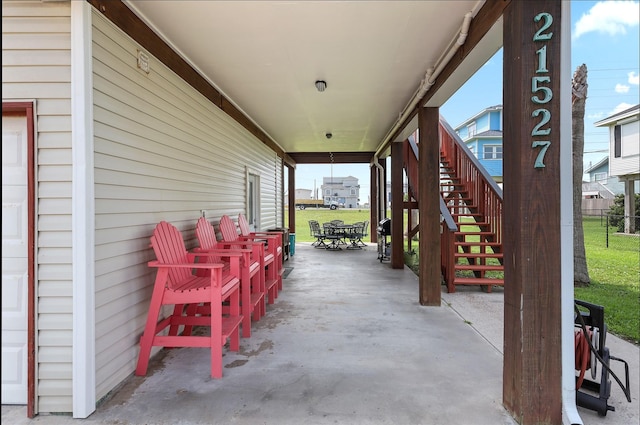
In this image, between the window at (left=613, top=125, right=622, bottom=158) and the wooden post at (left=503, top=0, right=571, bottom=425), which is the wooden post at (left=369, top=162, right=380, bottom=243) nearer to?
the wooden post at (left=503, top=0, right=571, bottom=425)

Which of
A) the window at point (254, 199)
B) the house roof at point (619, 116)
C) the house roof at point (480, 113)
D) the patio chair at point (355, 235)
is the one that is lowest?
the patio chair at point (355, 235)

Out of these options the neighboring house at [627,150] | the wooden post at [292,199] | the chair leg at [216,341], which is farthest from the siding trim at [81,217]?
Result: the neighboring house at [627,150]

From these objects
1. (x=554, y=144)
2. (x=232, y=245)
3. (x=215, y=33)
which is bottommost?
(x=232, y=245)

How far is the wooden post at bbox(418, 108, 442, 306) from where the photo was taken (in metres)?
4.66

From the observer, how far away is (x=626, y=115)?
12.8 m

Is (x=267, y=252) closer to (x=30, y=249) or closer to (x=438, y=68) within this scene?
(x=30, y=249)

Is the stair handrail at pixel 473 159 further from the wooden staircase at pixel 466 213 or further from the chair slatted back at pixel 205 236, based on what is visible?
the chair slatted back at pixel 205 236

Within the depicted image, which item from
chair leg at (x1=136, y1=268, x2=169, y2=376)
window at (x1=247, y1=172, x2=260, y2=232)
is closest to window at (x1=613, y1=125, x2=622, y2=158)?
window at (x1=247, y1=172, x2=260, y2=232)

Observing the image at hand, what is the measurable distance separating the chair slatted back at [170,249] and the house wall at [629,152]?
610 inches

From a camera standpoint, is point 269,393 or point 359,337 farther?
point 359,337

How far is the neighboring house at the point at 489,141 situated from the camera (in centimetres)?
2066

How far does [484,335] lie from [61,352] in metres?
3.68

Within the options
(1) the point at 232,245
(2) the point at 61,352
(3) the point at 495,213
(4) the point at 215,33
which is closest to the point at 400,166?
(3) the point at 495,213

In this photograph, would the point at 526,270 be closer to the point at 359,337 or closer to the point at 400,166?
the point at 359,337
